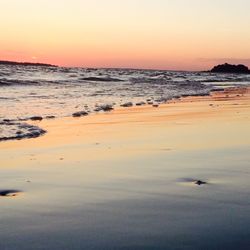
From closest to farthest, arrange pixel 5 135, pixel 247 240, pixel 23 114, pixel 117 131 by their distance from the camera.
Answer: pixel 247 240
pixel 5 135
pixel 117 131
pixel 23 114

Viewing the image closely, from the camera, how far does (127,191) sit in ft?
14.3

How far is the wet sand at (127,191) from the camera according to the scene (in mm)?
3125

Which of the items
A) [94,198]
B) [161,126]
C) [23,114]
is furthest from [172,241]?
[23,114]

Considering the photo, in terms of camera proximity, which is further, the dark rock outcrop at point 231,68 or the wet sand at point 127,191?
the dark rock outcrop at point 231,68

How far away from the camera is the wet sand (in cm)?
312

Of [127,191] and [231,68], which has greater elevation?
[127,191]

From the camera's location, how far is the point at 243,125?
9406 mm

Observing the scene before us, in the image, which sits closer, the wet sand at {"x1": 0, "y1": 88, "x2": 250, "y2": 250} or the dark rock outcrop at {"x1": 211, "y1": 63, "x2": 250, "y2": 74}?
the wet sand at {"x1": 0, "y1": 88, "x2": 250, "y2": 250}

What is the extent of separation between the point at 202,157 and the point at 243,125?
365cm

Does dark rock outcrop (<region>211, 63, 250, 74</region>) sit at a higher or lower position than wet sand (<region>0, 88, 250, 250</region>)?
lower

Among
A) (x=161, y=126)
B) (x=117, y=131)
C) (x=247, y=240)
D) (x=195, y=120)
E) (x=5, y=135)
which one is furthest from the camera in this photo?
(x=195, y=120)

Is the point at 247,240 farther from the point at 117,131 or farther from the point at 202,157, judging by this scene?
the point at 117,131

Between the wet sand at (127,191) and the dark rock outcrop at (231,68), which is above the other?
the wet sand at (127,191)

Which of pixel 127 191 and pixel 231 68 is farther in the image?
pixel 231 68
